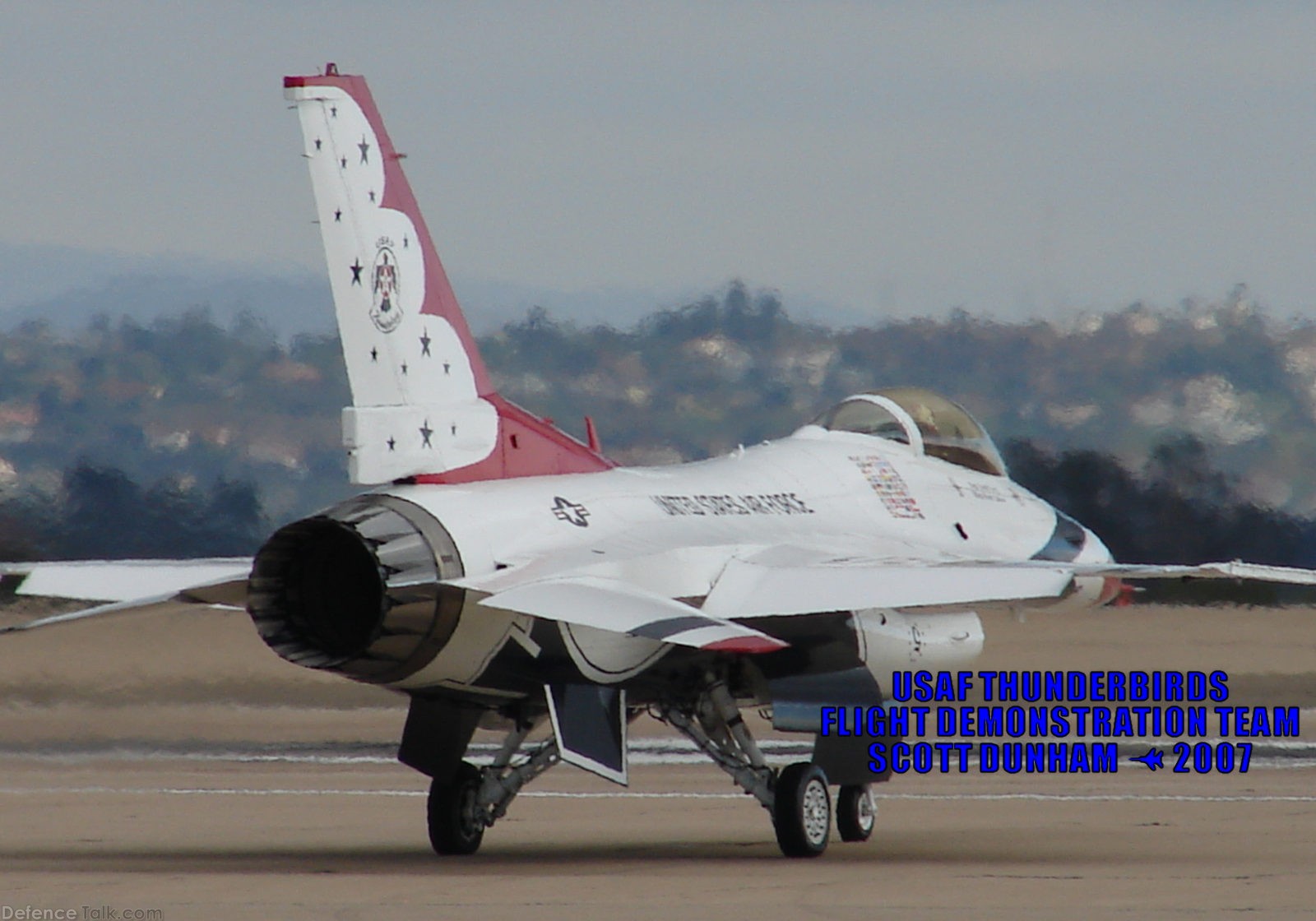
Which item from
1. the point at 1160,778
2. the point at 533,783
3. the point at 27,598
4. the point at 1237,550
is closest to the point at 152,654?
the point at 27,598

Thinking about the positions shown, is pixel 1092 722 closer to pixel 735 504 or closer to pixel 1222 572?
pixel 735 504

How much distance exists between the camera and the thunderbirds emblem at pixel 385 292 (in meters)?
14.8

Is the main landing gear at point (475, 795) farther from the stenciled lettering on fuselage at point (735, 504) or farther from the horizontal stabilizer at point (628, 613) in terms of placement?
the horizontal stabilizer at point (628, 613)

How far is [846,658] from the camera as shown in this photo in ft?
51.6

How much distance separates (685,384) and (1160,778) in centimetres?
937

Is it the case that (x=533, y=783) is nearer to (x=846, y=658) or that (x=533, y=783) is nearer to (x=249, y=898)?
(x=846, y=658)

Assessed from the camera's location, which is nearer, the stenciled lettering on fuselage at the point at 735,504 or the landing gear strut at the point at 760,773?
the landing gear strut at the point at 760,773

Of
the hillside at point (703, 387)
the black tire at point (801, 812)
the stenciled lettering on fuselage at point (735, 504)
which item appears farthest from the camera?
the hillside at point (703, 387)

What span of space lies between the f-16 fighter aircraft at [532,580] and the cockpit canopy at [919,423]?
136cm

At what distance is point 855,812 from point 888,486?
246 centimetres

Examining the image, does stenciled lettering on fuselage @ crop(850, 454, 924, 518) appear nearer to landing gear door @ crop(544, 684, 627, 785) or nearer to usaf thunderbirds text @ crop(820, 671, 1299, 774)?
landing gear door @ crop(544, 684, 627, 785)

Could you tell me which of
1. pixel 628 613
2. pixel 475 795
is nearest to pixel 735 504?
pixel 475 795

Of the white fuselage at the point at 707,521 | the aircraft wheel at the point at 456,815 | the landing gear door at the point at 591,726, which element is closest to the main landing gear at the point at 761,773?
the white fuselage at the point at 707,521

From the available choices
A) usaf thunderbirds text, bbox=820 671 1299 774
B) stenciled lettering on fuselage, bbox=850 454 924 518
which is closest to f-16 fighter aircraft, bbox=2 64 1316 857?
stenciled lettering on fuselage, bbox=850 454 924 518
